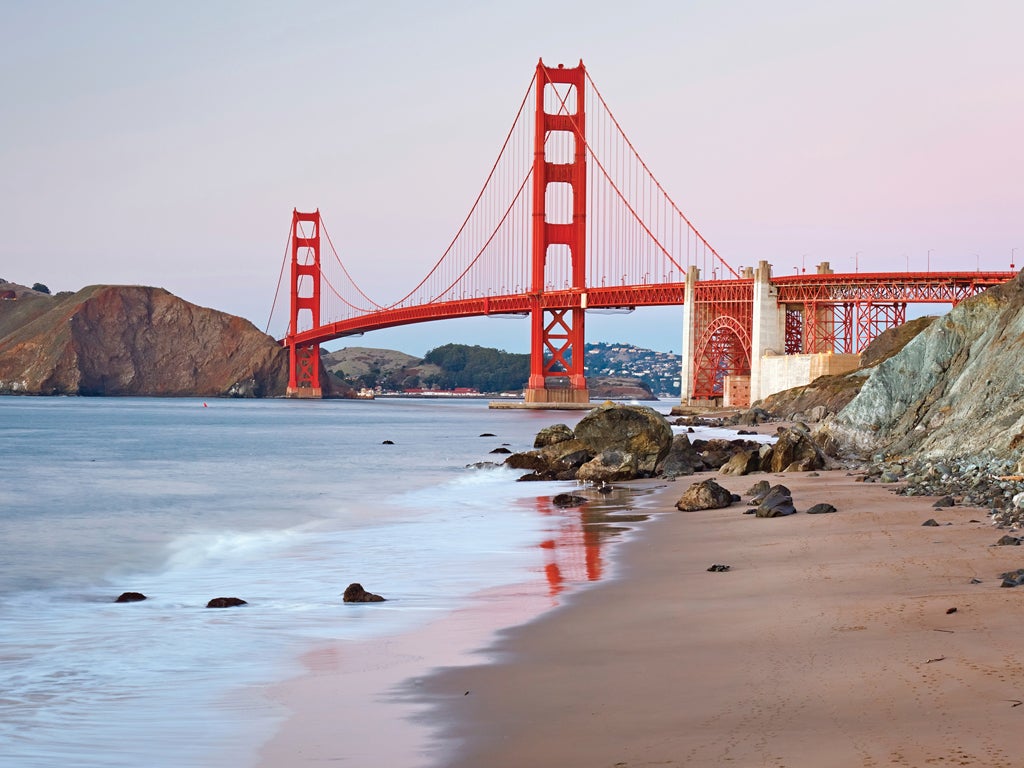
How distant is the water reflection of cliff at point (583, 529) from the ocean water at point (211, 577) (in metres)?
0.07

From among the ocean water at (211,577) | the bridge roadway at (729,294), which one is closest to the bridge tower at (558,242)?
the bridge roadway at (729,294)

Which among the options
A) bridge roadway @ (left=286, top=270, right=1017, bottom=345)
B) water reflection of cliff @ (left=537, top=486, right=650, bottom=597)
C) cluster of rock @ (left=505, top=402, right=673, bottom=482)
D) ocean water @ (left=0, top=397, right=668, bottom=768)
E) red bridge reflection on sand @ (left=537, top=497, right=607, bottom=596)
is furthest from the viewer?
bridge roadway @ (left=286, top=270, right=1017, bottom=345)

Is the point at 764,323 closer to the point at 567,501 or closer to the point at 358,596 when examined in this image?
the point at 567,501

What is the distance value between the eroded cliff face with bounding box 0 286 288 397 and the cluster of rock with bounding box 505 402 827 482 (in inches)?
4886

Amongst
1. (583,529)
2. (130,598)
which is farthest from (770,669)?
(583,529)

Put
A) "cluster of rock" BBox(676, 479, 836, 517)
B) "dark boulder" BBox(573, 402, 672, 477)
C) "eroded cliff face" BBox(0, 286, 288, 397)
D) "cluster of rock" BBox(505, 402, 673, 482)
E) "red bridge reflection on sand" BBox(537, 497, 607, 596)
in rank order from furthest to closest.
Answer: "eroded cliff face" BBox(0, 286, 288, 397) → "dark boulder" BBox(573, 402, 672, 477) → "cluster of rock" BBox(505, 402, 673, 482) → "cluster of rock" BBox(676, 479, 836, 517) → "red bridge reflection on sand" BBox(537, 497, 607, 596)

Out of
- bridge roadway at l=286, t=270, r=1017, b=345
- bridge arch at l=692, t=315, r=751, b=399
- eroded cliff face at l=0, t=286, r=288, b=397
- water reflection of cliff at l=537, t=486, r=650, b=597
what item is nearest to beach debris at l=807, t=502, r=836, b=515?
water reflection of cliff at l=537, t=486, r=650, b=597

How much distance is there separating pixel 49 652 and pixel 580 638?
3.56 metres

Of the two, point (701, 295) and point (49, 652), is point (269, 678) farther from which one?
point (701, 295)

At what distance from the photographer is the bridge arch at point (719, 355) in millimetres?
76000

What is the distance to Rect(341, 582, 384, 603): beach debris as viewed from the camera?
400 inches

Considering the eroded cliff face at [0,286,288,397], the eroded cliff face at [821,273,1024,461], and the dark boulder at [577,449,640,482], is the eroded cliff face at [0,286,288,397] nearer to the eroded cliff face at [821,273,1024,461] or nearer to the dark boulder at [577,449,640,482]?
the dark boulder at [577,449,640,482]

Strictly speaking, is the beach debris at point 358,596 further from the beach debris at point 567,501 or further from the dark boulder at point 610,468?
the dark boulder at point 610,468

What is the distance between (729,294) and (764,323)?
435cm
